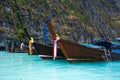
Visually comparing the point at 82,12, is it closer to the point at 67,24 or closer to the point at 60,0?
the point at 60,0

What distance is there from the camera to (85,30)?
218 feet

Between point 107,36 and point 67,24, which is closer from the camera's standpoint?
point 67,24

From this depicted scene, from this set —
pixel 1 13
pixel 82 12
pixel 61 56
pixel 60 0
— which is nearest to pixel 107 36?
pixel 82 12

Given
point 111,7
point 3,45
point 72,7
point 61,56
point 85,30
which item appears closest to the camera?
point 61,56

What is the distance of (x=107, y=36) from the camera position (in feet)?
243

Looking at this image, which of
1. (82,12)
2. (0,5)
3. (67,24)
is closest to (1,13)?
(0,5)

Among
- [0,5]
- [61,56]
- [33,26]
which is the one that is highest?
[0,5]

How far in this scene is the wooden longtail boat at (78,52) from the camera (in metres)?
29.2

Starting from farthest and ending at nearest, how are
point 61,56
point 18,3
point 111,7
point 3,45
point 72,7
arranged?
Result: 1. point 111,7
2. point 72,7
3. point 18,3
4. point 3,45
5. point 61,56

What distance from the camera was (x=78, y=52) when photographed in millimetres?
29750

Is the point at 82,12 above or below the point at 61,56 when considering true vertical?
above

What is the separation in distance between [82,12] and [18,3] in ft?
64.9

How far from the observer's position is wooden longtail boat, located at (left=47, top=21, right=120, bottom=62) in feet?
95.8

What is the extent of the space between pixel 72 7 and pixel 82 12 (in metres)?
3.35
